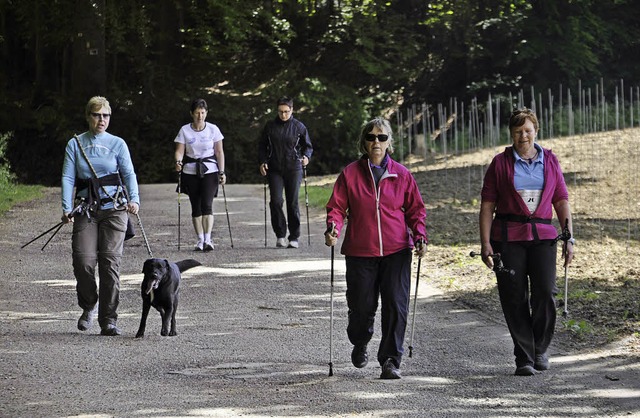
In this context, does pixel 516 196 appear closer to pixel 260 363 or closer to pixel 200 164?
pixel 260 363

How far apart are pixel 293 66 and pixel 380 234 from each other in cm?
2852

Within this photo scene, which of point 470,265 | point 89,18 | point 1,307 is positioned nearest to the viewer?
point 1,307

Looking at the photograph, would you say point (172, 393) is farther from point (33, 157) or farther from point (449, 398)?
point (33, 157)

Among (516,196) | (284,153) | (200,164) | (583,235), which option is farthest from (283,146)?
(516,196)

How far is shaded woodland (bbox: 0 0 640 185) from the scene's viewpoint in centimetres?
3359

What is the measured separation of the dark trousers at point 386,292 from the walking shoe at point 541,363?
946 millimetres

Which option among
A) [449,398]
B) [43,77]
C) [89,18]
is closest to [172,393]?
[449,398]

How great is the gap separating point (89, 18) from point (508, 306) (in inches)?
909

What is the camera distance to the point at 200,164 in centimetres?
1538

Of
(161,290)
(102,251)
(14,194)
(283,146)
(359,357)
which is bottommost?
(359,357)

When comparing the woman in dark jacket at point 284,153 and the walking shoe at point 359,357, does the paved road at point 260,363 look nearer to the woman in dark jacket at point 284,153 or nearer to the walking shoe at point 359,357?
the walking shoe at point 359,357

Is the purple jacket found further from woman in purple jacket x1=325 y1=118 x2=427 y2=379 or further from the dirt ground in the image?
the dirt ground

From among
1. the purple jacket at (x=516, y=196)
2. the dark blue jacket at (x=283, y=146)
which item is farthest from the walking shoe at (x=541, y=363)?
the dark blue jacket at (x=283, y=146)

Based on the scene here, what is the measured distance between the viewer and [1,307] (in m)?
11.6
